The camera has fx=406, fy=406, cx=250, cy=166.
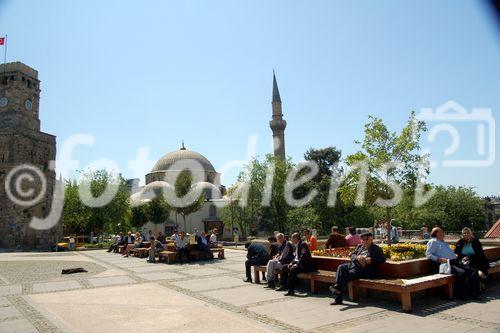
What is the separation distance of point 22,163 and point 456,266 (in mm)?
41131

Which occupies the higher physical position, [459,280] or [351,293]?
[459,280]

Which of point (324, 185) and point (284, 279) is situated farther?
point (324, 185)

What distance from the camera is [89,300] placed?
9.08m

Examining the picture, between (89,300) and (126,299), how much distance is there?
82cm

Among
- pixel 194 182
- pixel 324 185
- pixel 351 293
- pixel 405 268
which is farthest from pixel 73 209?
pixel 405 268

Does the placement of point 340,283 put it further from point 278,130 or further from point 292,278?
point 278,130

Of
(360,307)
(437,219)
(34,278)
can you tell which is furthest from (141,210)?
Result: (360,307)

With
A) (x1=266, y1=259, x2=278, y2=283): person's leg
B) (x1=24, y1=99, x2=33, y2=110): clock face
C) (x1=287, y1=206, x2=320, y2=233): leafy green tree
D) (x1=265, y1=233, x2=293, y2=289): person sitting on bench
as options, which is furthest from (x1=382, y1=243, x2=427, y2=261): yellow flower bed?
(x1=24, y1=99, x2=33, y2=110): clock face

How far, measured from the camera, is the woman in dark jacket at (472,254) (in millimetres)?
8375

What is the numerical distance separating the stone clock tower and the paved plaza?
31.3 metres

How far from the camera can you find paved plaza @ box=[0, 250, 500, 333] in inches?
248

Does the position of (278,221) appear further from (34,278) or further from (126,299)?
(126,299)

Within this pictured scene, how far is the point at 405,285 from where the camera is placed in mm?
6934

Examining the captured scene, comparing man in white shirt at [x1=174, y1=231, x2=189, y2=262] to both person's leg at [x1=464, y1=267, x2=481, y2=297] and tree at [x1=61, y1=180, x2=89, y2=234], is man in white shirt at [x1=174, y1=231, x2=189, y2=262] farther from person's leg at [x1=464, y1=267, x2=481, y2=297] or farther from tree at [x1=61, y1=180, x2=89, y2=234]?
tree at [x1=61, y1=180, x2=89, y2=234]
